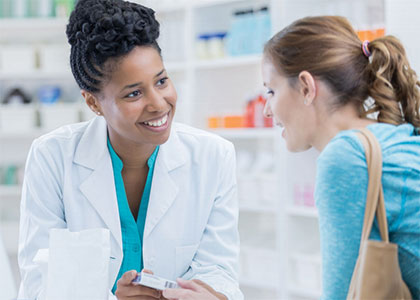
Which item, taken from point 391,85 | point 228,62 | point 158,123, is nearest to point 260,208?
point 228,62

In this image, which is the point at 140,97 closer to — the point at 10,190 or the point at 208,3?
the point at 208,3

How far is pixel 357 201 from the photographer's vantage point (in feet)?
3.44

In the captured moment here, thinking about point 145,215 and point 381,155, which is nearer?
point 381,155

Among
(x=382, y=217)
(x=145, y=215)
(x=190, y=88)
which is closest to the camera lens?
(x=382, y=217)

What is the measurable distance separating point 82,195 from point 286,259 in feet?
6.08

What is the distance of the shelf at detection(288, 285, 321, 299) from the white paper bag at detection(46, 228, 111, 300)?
211 cm

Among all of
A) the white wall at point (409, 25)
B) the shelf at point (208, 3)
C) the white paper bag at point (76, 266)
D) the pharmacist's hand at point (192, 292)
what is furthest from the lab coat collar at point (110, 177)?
the shelf at point (208, 3)

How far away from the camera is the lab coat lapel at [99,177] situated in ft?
4.64

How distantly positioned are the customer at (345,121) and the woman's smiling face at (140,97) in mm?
278

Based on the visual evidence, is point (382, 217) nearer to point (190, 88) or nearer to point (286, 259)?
point (286, 259)

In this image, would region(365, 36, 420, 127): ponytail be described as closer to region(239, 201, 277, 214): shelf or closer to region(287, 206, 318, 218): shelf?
region(287, 206, 318, 218): shelf

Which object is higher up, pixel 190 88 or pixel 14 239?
pixel 190 88

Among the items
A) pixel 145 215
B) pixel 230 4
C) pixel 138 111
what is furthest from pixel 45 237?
pixel 230 4

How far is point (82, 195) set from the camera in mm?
1440
